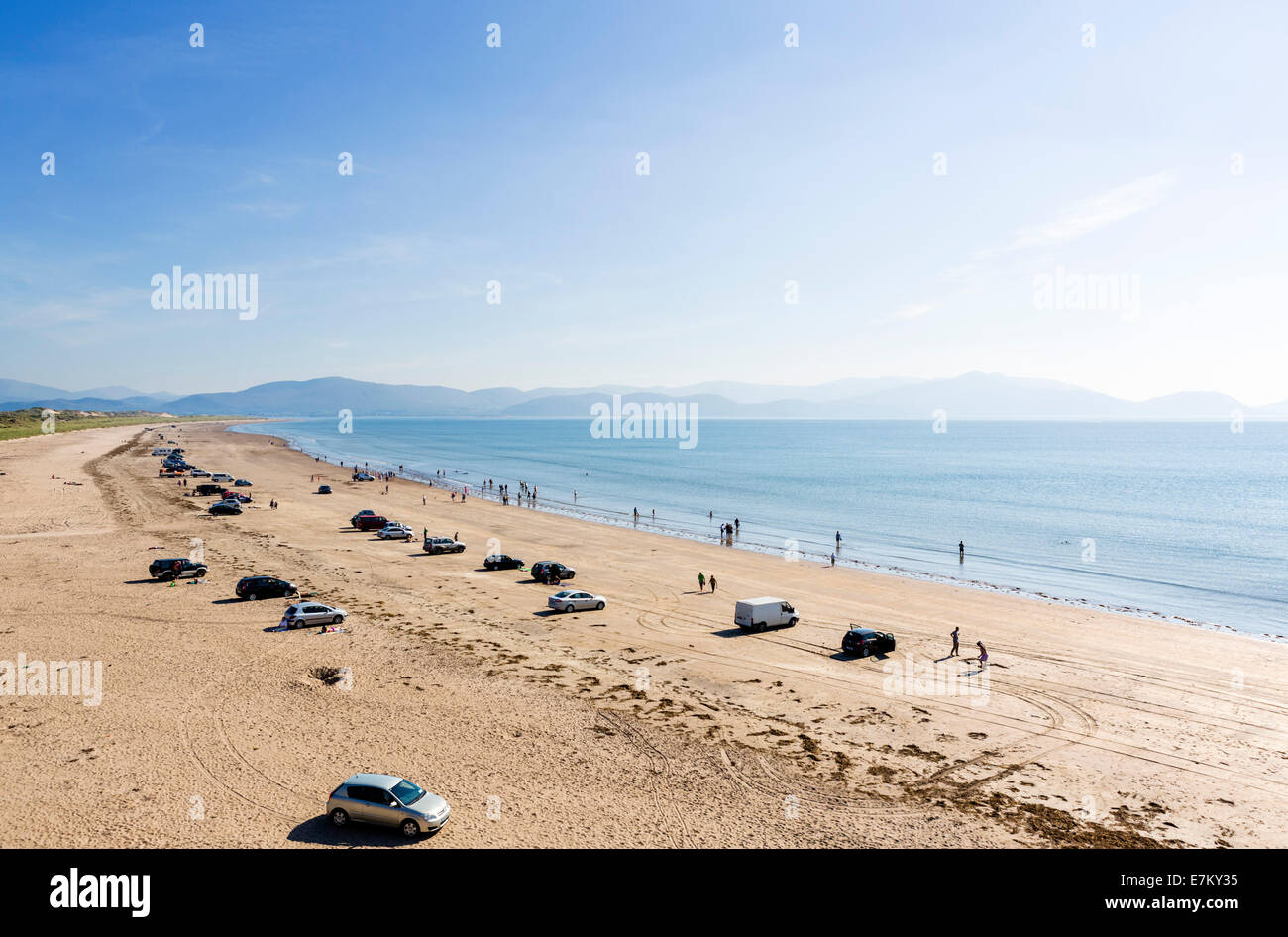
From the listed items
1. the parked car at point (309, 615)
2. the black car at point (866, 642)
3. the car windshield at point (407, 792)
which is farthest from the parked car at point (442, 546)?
the car windshield at point (407, 792)

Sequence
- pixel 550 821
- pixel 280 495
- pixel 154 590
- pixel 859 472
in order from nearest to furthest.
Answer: pixel 550 821 → pixel 154 590 → pixel 280 495 → pixel 859 472

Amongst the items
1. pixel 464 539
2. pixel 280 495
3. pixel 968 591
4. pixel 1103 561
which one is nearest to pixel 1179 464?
pixel 1103 561

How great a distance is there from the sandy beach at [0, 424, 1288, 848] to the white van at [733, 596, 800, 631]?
87 cm

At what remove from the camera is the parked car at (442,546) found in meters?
54.8

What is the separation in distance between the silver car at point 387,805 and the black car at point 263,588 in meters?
24.7

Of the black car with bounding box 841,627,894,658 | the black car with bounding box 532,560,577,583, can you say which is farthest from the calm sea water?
the black car with bounding box 532,560,577,583

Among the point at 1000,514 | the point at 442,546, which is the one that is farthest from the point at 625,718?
the point at 1000,514

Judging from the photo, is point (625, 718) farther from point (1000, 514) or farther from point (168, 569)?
point (1000, 514)

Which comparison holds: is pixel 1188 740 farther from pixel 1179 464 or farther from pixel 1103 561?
pixel 1179 464

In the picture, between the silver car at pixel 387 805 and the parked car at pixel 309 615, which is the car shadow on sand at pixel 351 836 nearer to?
the silver car at pixel 387 805

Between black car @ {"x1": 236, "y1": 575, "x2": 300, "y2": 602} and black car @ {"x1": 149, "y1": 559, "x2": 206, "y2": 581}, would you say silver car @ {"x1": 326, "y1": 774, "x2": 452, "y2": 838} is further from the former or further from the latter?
black car @ {"x1": 149, "y1": 559, "x2": 206, "y2": 581}

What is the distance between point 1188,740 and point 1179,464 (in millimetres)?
189223

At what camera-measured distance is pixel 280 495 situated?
86.4 m
